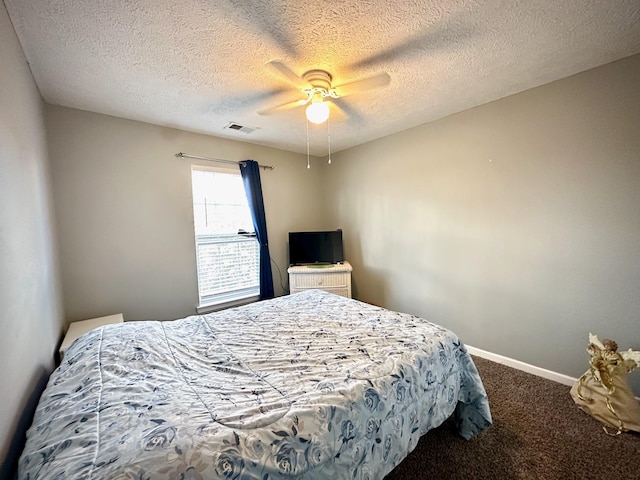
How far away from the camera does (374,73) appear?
1.81m

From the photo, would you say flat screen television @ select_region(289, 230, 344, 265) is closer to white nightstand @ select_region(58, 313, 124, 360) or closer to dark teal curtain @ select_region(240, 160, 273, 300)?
dark teal curtain @ select_region(240, 160, 273, 300)

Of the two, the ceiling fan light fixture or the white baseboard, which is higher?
the ceiling fan light fixture

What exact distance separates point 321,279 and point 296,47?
2.44m

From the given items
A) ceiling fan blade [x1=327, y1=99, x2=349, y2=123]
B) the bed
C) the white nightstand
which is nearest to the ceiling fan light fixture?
ceiling fan blade [x1=327, y1=99, x2=349, y2=123]

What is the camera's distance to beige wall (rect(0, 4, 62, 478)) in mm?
954

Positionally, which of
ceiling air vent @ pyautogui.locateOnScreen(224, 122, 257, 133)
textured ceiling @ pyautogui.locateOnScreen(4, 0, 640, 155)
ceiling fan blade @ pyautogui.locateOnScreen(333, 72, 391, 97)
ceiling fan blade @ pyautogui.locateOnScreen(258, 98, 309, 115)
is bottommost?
ceiling fan blade @ pyautogui.locateOnScreen(333, 72, 391, 97)

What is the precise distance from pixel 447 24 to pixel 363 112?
43.7 inches

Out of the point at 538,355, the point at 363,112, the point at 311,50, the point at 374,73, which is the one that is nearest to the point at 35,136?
the point at 311,50

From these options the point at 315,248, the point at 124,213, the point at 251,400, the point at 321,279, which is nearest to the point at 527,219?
the point at 321,279

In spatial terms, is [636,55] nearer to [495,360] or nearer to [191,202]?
[495,360]

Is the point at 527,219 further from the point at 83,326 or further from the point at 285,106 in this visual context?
the point at 83,326

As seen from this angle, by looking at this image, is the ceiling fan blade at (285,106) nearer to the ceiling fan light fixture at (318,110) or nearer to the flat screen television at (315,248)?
the ceiling fan light fixture at (318,110)

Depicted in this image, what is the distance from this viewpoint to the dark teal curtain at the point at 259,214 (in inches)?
125

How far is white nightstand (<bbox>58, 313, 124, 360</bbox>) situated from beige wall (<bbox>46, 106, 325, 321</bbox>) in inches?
4.5
